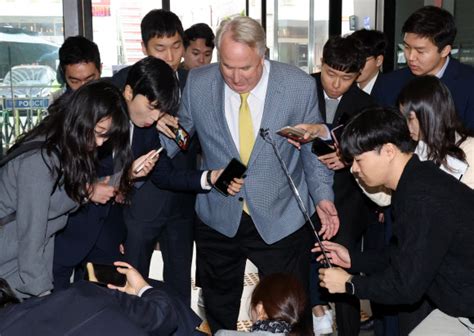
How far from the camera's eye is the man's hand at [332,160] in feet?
10.1

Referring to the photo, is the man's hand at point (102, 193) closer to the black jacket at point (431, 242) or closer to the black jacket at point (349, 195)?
the black jacket at point (431, 242)

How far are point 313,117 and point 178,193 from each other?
31.2 inches

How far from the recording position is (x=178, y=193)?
135 inches

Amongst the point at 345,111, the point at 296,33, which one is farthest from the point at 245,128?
the point at 296,33

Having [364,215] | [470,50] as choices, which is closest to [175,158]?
[364,215]

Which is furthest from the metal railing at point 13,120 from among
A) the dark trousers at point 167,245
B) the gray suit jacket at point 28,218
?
the gray suit jacket at point 28,218

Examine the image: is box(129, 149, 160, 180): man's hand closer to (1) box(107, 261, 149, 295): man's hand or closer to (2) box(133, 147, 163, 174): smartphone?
(2) box(133, 147, 163, 174): smartphone

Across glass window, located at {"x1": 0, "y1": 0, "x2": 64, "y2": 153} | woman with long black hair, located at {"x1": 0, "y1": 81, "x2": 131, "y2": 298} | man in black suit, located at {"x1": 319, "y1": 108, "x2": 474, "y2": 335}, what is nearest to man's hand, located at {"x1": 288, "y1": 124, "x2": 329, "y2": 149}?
man in black suit, located at {"x1": 319, "y1": 108, "x2": 474, "y2": 335}

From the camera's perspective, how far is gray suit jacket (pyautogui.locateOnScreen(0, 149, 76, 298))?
243 centimetres

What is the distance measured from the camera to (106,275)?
2.41 metres

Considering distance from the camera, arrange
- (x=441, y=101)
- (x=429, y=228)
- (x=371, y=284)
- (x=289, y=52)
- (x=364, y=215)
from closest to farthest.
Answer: (x=429, y=228), (x=371, y=284), (x=441, y=101), (x=364, y=215), (x=289, y=52)

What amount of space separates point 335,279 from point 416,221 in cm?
44

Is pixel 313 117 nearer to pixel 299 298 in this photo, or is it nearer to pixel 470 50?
pixel 299 298

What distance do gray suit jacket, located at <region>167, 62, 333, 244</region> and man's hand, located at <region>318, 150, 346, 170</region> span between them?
0.03 m
